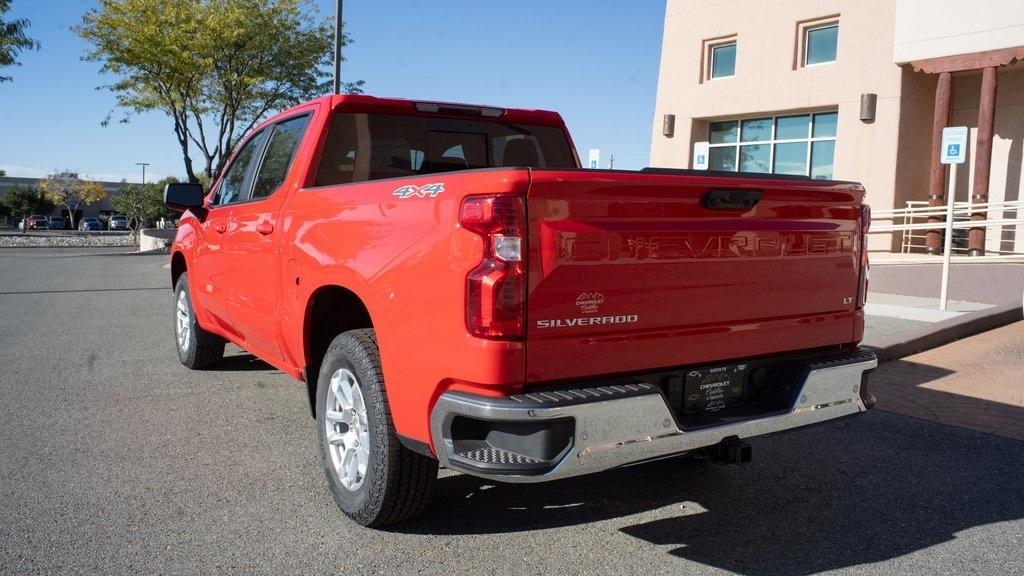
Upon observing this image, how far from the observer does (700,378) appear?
345 centimetres

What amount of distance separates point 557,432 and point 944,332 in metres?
7.36

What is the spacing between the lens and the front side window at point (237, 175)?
219 inches

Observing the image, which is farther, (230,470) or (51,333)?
(51,333)

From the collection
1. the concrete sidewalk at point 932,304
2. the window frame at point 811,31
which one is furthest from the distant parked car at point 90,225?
the concrete sidewalk at point 932,304

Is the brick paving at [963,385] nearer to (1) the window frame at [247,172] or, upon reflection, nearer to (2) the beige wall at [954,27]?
(1) the window frame at [247,172]

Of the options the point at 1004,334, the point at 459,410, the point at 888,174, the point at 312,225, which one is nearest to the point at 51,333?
the point at 312,225

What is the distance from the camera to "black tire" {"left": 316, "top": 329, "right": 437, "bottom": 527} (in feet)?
11.3

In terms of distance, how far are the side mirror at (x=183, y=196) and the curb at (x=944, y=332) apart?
5747 mm

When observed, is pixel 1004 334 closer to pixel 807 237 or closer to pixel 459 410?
pixel 807 237

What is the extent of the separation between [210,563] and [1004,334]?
29.8ft

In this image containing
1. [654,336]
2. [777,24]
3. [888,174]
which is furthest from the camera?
[777,24]

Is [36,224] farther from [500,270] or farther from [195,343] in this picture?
[500,270]

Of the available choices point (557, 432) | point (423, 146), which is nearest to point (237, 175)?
point (423, 146)

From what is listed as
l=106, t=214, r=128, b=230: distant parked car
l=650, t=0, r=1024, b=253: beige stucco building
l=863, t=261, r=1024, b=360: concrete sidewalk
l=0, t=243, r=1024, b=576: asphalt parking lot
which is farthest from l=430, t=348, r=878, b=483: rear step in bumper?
l=106, t=214, r=128, b=230: distant parked car
